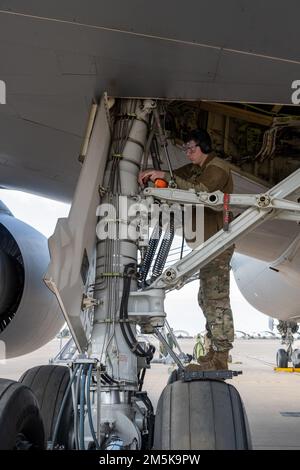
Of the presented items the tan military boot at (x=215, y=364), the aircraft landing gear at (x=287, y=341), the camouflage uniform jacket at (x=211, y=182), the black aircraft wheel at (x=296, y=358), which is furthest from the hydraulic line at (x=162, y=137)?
the black aircraft wheel at (x=296, y=358)

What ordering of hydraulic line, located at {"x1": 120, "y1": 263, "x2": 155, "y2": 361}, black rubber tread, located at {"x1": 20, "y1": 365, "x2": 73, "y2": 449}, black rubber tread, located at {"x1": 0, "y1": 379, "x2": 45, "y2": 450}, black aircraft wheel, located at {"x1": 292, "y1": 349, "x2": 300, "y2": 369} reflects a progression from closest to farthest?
black rubber tread, located at {"x1": 0, "y1": 379, "x2": 45, "y2": 450}, hydraulic line, located at {"x1": 120, "y1": 263, "x2": 155, "y2": 361}, black rubber tread, located at {"x1": 20, "y1": 365, "x2": 73, "y2": 449}, black aircraft wheel, located at {"x1": 292, "y1": 349, "x2": 300, "y2": 369}

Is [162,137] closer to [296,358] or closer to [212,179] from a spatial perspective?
[212,179]

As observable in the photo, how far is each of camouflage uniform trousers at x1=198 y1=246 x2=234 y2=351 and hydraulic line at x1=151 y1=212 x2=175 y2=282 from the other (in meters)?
0.33

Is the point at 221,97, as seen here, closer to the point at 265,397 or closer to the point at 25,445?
the point at 25,445

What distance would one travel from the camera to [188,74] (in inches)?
112

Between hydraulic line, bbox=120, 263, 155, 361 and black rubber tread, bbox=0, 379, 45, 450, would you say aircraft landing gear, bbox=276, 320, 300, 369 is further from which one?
black rubber tread, bbox=0, 379, 45, 450

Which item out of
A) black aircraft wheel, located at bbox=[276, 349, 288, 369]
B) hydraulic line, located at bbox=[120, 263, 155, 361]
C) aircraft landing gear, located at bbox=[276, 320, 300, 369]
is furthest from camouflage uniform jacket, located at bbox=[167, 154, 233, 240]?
black aircraft wheel, located at bbox=[276, 349, 288, 369]

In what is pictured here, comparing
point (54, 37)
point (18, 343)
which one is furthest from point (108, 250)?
point (18, 343)

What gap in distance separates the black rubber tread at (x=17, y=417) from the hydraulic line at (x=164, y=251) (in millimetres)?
1091

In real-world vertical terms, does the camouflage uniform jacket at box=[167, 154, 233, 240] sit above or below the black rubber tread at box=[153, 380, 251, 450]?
above

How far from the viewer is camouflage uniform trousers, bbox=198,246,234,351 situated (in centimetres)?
328

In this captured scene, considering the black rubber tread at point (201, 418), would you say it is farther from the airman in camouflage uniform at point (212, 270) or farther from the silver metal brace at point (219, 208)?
the silver metal brace at point (219, 208)

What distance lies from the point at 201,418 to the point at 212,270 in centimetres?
116
